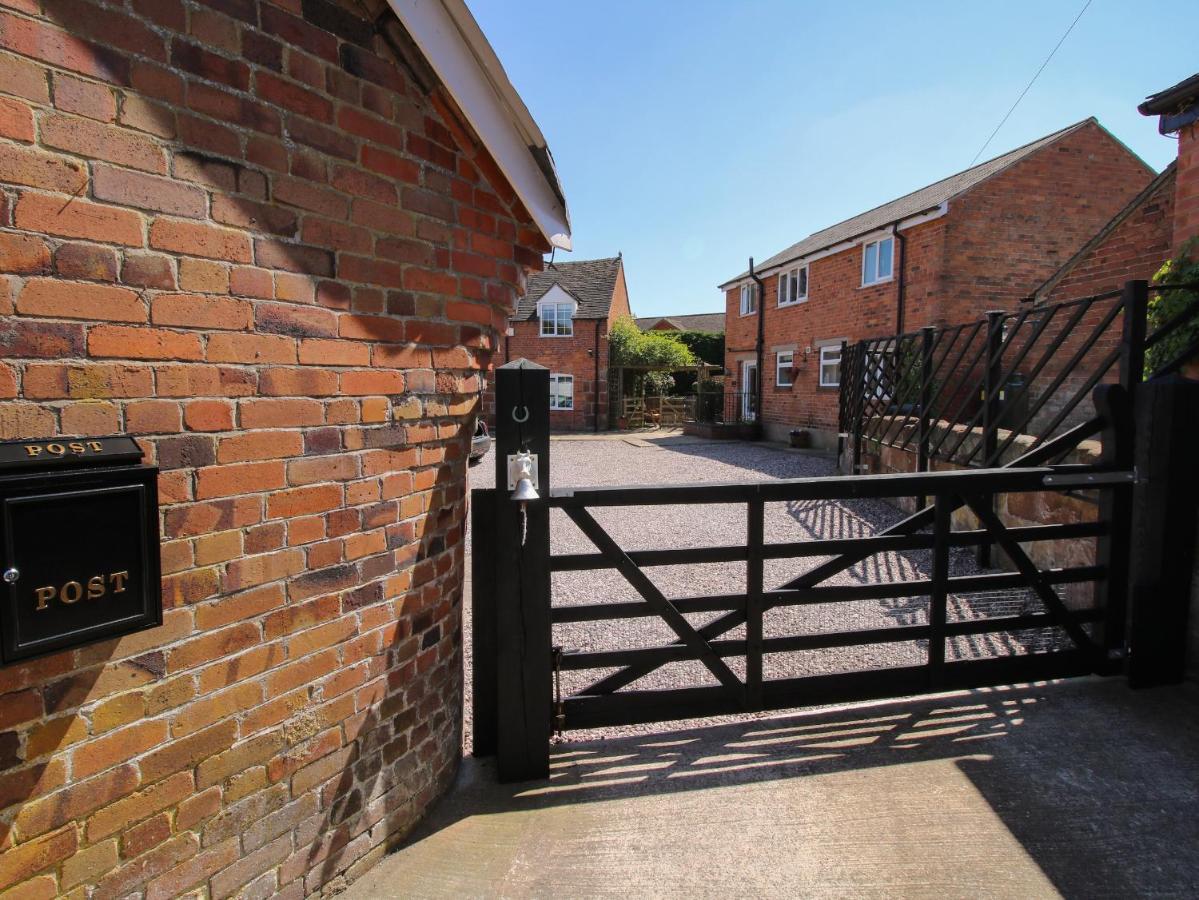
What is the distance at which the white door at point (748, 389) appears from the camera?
73.6 feet

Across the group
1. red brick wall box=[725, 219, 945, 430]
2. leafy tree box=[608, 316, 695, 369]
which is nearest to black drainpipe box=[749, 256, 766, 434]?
red brick wall box=[725, 219, 945, 430]

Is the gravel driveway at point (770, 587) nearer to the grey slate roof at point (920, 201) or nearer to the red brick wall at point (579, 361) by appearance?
the grey slate roof at point (920, 201)

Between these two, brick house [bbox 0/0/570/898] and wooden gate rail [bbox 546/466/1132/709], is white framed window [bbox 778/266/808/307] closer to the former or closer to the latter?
wooden gate rail [bbox 546/466/1132/709]

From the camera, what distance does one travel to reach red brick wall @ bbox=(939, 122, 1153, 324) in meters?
13.7

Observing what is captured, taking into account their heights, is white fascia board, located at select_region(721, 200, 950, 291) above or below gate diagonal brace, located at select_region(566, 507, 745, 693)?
above

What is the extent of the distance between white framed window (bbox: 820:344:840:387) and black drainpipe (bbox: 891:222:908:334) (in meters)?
2.38

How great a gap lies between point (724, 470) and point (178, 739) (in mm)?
12207

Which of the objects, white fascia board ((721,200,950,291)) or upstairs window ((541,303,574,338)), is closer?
white fascia board ((721,200,950,291))

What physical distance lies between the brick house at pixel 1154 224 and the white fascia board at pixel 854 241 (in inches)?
216

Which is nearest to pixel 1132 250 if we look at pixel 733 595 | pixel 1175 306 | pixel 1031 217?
pixel 1175 306

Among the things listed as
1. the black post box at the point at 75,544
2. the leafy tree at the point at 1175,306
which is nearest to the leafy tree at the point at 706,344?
the leafy tree at the point at 1175,306

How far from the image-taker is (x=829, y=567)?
356cm

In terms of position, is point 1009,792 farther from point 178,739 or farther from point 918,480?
point 178,739

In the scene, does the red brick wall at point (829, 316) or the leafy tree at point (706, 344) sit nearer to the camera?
the red brick wall at point (829, 316)
